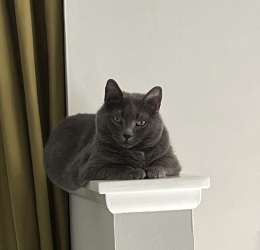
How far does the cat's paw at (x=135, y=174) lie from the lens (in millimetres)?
912

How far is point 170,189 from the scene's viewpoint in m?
0.85

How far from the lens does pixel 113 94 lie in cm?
103

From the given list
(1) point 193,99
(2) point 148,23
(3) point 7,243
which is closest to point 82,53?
(2) point 148,23

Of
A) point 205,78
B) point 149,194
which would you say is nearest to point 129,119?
point 149,194

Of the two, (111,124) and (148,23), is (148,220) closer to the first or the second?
(111,124)

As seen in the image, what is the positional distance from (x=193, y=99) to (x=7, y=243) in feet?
2.49

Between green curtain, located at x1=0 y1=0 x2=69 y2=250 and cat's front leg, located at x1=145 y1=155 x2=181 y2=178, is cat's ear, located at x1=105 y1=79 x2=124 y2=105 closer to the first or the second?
cat's front leg, located at x1=145 y1=155 x2=181 y2=178

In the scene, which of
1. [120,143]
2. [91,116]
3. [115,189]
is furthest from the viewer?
[91,116]

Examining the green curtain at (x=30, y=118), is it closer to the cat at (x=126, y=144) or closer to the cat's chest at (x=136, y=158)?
the cat at (x=126, y=144)

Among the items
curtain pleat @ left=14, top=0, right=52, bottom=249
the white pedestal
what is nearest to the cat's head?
the white pedestal

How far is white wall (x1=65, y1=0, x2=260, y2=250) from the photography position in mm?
1431

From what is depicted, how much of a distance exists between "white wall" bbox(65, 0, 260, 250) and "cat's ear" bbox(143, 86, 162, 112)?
0.40 m

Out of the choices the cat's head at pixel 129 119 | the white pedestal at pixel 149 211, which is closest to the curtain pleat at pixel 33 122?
the cat's head at pixel 129 119

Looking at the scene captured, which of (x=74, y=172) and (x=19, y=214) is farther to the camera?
(x=19, y=214)
